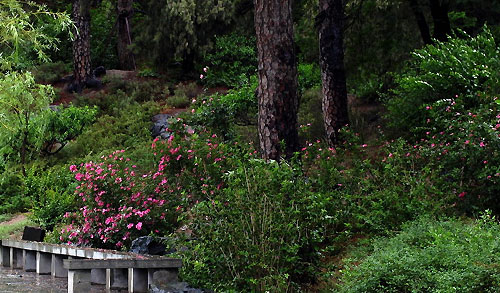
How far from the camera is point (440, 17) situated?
17500 millimetres

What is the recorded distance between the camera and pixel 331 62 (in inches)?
571

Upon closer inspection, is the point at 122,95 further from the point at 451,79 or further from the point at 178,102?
the point at 451,79

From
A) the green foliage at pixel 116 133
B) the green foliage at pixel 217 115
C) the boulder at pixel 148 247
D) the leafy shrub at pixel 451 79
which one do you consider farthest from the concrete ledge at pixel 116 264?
the green foliage at pixel 116 133

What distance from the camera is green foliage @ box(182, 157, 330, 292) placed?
740cm

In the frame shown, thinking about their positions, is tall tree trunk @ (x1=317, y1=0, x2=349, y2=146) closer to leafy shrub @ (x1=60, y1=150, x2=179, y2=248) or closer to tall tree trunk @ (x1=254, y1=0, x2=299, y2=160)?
tall tree trunk @ (x1=254, y1=0, x2=299, y2=160)

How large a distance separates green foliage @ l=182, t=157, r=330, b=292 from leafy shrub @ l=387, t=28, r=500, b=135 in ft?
15.9

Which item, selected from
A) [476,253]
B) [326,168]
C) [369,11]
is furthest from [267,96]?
[369,11]

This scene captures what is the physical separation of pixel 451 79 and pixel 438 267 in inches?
272

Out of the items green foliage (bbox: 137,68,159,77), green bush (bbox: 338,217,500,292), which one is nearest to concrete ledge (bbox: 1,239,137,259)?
green bush (bbox: 338,217,500,292)

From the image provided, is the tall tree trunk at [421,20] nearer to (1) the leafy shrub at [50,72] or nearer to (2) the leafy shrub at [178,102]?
(2) the leafy shrub at [178,102]

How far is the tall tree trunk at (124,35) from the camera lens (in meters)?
29.6

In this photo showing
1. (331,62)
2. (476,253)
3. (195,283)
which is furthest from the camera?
(331,62)

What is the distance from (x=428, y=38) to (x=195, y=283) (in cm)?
1157

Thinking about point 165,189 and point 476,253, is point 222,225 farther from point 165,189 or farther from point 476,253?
point 165,189
